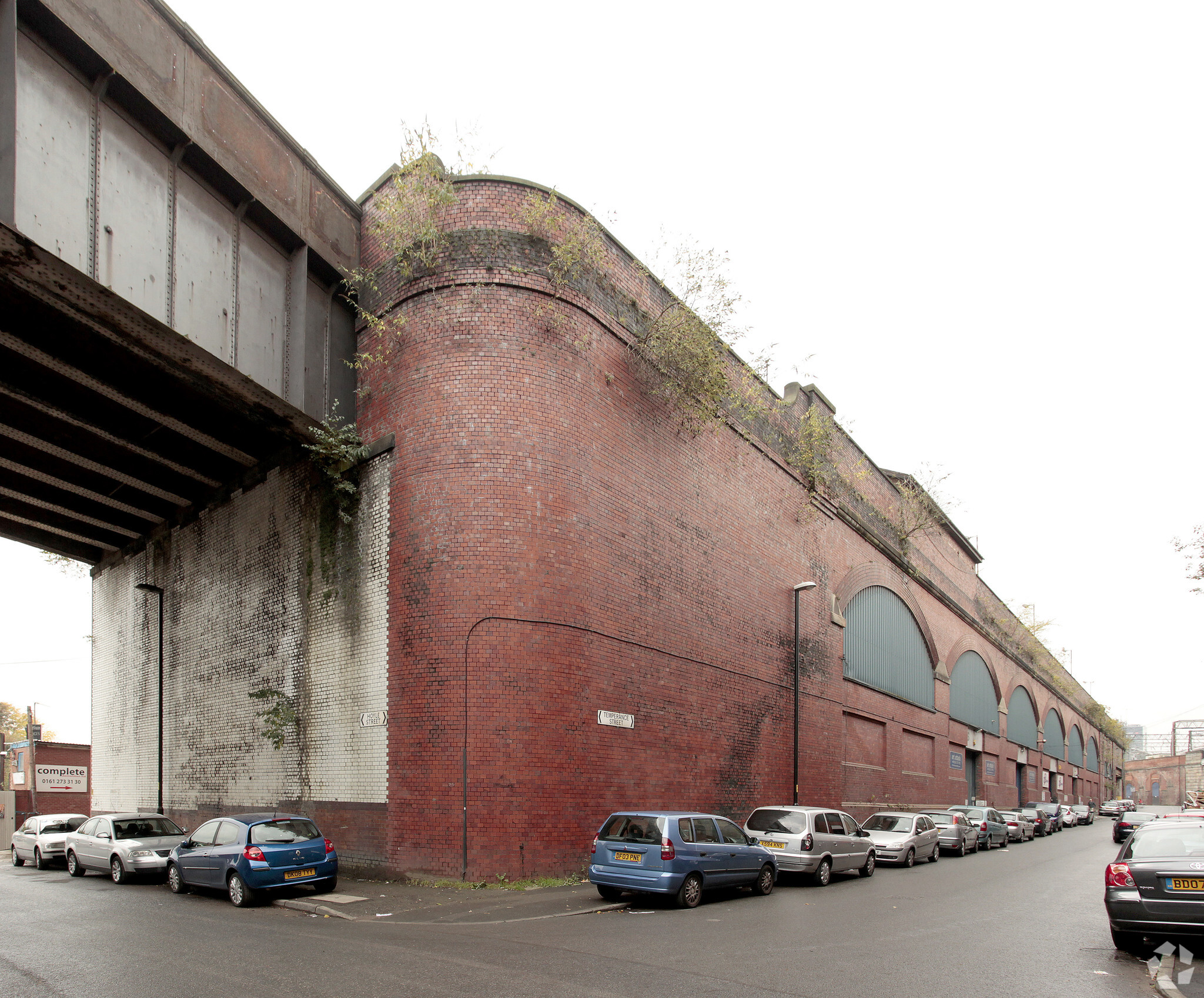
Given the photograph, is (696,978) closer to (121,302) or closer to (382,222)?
(121,302)

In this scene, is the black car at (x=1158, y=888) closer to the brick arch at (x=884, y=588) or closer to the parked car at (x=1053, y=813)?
the brick arch at (x=884, y=588)

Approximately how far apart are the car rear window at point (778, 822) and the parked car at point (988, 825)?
14950 mm

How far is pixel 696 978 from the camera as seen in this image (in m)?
8.69

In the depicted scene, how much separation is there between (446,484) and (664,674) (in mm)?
6436

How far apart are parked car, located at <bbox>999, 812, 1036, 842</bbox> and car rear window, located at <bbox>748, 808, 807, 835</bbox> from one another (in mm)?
20074

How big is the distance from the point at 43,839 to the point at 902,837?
20.6 metres

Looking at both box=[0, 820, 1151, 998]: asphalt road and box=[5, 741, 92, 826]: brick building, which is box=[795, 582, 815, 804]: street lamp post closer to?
box=[0, 820, 1151, 998]: asphalt road

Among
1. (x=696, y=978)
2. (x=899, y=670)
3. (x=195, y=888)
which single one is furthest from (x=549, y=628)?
(x=899, y=670)

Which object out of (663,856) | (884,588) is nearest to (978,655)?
(884,588)

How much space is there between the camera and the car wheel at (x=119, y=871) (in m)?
18.1

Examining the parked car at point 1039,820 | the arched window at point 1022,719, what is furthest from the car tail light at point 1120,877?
the arched window at point 1022,719

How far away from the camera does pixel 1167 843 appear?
10477 mm

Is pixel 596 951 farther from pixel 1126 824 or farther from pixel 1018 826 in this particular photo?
pixel 1018 826

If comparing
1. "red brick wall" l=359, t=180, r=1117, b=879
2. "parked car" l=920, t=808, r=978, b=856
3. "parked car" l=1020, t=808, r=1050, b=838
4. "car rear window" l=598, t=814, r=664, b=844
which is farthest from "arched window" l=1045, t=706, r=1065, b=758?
"car rear window" l=598, t=814, r=664, b=844
